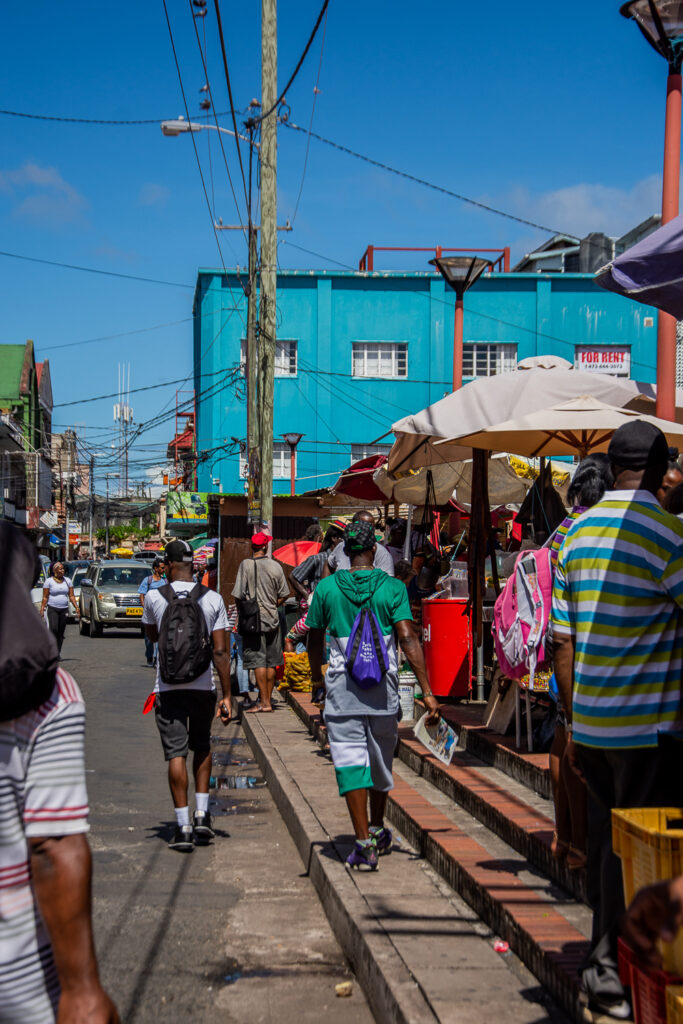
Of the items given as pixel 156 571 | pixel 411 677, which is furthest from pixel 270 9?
pixel 411 677

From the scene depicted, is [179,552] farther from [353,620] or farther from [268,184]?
[268,184]

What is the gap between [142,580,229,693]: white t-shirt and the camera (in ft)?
22.8

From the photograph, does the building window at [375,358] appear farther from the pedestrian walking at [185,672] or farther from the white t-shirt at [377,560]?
the pedestrian walking at [185,672]

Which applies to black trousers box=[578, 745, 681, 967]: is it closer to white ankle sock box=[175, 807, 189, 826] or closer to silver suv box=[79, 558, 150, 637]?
white ankle sock box=[175, 807, 189, 826]

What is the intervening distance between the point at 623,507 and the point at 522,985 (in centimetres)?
198

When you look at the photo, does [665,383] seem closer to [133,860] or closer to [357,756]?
[357,756]

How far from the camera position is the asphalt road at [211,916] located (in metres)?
4.66

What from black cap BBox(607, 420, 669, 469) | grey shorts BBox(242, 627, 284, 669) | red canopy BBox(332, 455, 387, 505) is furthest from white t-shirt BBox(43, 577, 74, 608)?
black cap BBox(607, 420, 669, 469)

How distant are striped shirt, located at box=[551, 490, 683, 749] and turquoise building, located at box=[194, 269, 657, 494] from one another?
3287cm

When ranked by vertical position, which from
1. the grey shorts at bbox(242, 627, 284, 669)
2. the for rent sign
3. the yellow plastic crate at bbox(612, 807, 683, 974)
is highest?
the for rent sign

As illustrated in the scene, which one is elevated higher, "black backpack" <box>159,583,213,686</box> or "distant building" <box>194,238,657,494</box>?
"distant building" <box>194,238,657,494</box>

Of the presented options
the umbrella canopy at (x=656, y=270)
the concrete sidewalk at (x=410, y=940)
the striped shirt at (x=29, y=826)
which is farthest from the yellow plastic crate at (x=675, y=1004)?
the umbrella canopy at (x=656, y=270)

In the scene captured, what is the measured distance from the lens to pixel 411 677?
9.70m

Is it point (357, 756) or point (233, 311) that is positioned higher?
point (233, 311)
